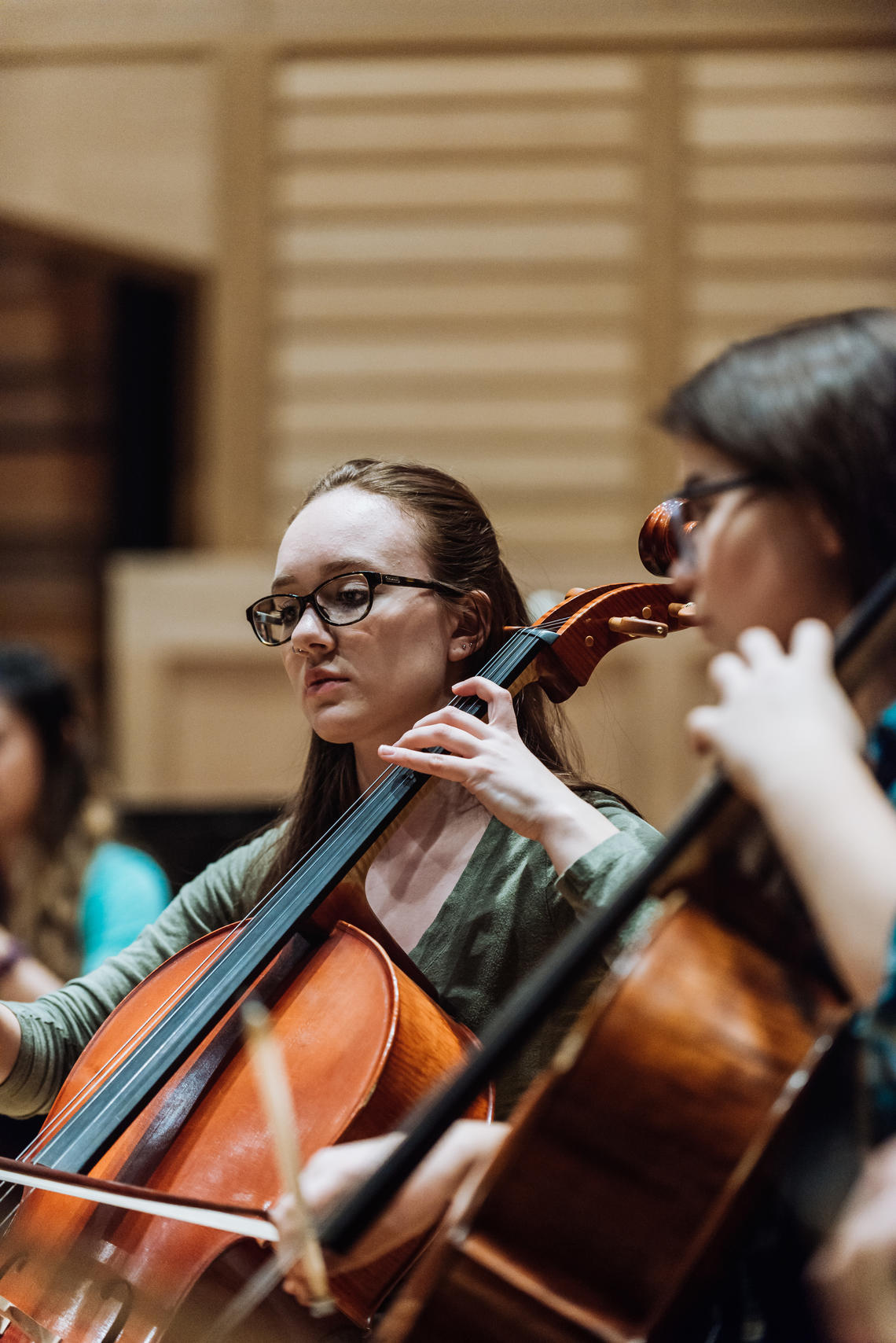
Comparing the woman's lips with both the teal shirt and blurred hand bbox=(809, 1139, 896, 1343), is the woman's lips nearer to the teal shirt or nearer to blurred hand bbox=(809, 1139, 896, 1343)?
blurred hand bbox=(809, 1139, 896, 1343)

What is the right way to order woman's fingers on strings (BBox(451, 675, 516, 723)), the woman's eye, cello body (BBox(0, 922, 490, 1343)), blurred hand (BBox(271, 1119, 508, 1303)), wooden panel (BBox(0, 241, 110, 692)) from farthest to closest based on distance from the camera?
1. wooden panel (BBox(0, 241, 110, 692))
2. the woman's eye
3. woman's fingers on strings (BBox(451, 675, 516, 723))
4. cello body (BBox(0, 922, 490, 1343))
5. blurred hand (BBox(271, 1119, 508, 1303))

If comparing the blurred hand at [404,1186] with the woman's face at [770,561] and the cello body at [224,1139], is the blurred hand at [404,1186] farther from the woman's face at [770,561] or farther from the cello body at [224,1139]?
the woman's face at [770,561]

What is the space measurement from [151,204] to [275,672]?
1221 mm

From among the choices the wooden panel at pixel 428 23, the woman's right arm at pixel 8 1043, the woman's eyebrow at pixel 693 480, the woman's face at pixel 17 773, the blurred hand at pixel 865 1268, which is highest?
the wooden panel at pixel 428 23

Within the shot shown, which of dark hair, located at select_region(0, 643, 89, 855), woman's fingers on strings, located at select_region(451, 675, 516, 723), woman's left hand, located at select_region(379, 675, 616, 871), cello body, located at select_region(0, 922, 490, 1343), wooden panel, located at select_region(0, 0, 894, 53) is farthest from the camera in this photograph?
wooden panel, located at select_region(0, 0, 894, 53)

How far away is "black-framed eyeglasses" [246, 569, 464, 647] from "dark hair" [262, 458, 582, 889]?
5cm

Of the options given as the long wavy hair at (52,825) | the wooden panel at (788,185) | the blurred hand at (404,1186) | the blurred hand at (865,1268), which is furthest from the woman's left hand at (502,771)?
the wooden panel at (788,185)

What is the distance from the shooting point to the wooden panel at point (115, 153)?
3.12 m

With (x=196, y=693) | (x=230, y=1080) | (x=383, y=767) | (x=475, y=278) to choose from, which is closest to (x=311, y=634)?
(x=383, y=767)

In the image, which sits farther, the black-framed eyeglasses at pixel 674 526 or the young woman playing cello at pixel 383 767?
the young woman playing cello at pixel 383 767

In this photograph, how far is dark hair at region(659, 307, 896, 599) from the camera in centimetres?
72

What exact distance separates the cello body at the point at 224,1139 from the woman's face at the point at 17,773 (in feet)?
4.30

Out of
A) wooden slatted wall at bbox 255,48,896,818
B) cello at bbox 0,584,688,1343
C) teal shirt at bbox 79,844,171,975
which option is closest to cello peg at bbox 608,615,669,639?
cello at bbox 0,584,688,1343

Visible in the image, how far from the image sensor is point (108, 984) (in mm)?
1198
